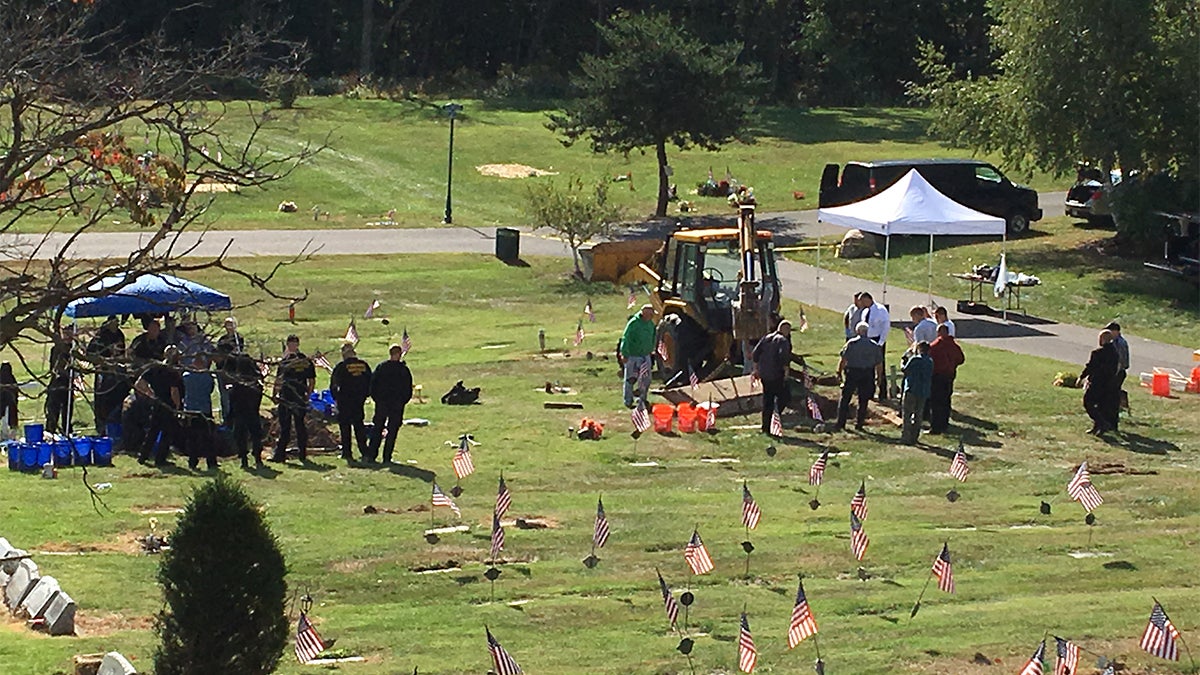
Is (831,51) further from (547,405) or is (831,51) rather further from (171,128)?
(171,128)

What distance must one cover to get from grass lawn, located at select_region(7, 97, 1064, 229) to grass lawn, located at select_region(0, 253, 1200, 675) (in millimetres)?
23878

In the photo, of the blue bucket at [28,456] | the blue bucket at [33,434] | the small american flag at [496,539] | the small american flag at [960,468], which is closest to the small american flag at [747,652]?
the small american flag at [496,539]

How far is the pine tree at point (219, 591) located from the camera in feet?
39.7

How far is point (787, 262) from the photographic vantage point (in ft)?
145

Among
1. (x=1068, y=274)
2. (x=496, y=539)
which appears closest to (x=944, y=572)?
(x=496, y=539)

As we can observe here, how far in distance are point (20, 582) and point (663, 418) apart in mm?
10839

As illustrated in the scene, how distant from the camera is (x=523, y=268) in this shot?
43375 mm

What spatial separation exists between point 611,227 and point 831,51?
32.4 meters

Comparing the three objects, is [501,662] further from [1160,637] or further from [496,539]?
[1160,637]

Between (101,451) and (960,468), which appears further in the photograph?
(101,451)

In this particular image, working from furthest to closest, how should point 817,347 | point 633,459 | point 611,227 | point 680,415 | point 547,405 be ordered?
point 611,227
point 817,347
point 547,405
point 680,415
point 633,459

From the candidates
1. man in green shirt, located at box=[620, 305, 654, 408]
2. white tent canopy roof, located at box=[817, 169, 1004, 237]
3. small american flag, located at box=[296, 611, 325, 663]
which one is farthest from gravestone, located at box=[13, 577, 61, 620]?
white tent canopy roof, located at box=[817, 169, 1004, 237]

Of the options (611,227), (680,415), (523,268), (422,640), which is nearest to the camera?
(422,640)

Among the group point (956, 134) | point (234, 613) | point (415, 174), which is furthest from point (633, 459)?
point (415, 174)
